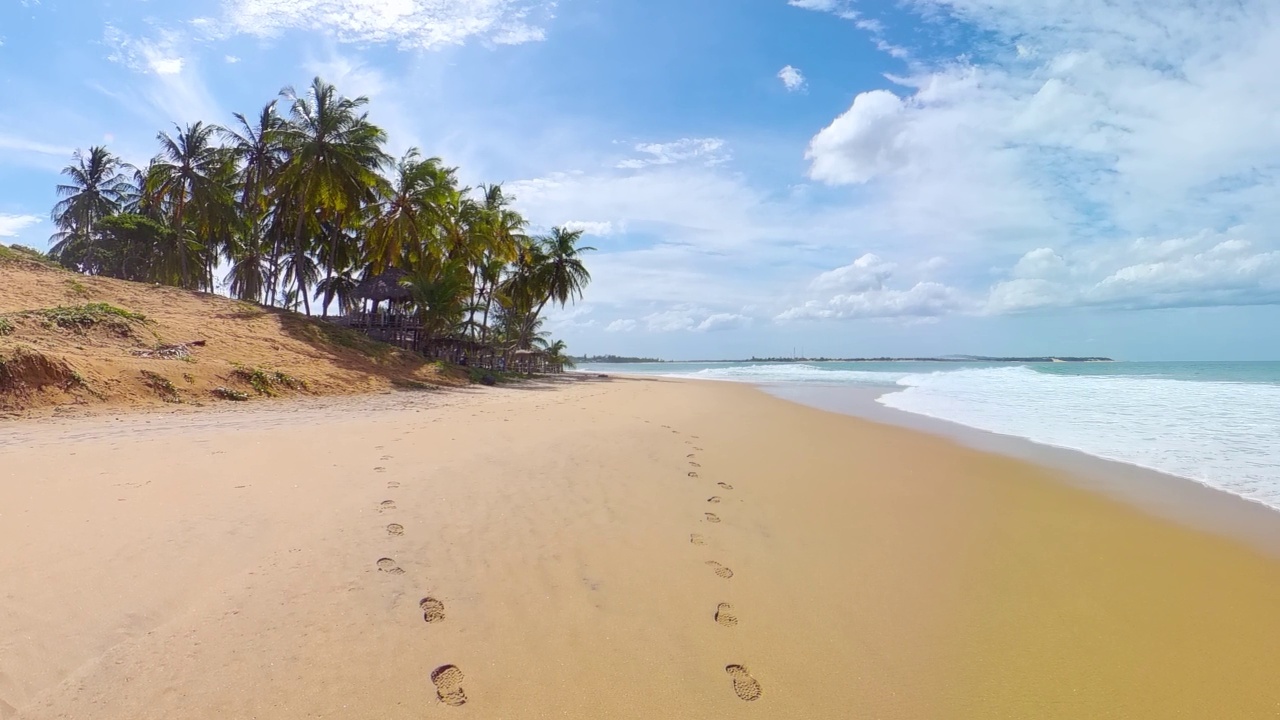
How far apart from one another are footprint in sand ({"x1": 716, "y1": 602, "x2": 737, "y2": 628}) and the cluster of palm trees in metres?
22.5

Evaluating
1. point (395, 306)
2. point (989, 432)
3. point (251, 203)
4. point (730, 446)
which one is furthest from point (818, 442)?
point (251, 203)

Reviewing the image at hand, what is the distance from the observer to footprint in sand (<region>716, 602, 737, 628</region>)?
2.79m

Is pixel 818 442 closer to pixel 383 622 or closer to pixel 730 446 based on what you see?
pixel 730 446

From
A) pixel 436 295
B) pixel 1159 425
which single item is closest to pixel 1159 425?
pixel 1159 425

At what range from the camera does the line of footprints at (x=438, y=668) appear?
212 cm

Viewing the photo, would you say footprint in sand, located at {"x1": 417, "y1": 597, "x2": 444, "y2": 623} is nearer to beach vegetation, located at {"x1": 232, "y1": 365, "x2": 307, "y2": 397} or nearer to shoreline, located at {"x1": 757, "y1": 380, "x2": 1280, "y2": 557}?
shoreline, located at {"x1": 757, "y1": 380, "x2": 1280, "y2": 557}

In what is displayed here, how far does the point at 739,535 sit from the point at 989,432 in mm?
8296

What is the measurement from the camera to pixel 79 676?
2.05 metres

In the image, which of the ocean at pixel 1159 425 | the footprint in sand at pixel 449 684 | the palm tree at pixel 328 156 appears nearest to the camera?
the footprint in sand at pixel 449 684

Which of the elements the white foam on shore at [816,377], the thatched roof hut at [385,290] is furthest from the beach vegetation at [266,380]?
the white foam on shore at [816,377]

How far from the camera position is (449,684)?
218 centimetres

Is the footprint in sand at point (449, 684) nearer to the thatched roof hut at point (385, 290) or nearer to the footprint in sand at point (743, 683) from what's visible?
the footprint in sand at point (743, 683)

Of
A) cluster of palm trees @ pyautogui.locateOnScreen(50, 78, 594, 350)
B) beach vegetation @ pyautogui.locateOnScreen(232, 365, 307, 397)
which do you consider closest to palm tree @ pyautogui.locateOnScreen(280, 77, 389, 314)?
cluster of palm trees @ pyautogui.locateOnScreen(50, 78, 594, 350)

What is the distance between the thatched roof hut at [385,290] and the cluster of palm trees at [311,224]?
0.71 meters
